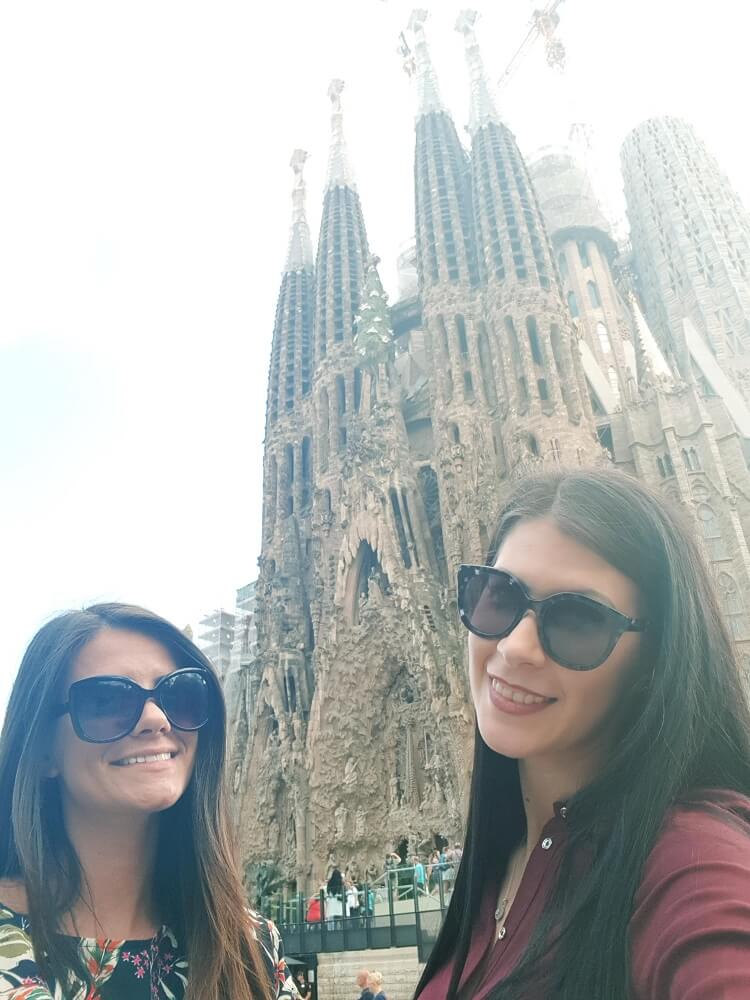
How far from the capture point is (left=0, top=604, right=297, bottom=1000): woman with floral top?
69.4 inches

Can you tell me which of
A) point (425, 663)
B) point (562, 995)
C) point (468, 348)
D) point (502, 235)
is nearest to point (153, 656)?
point (562, 995)

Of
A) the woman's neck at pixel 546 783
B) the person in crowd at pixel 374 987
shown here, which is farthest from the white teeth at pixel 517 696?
the person in crowd at pixel 374 987

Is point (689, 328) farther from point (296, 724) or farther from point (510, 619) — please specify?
point (510, 619)

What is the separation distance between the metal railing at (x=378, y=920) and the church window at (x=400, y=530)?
833cm

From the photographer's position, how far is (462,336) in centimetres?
2308

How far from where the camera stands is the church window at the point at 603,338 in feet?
95.4

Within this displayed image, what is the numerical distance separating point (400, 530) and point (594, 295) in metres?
15.7

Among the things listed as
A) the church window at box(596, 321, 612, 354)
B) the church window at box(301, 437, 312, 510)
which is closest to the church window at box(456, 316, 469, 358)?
the church window at box(301, 437, 312, 510)

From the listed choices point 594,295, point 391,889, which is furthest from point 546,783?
point 594,295

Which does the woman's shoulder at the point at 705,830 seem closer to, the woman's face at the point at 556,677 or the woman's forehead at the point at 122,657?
the woman's face at the point at 556,677

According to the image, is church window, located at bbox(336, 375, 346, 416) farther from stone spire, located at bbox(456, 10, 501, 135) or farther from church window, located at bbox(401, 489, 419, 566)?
stone spire, located at bbox(456, 10, 501, 135)

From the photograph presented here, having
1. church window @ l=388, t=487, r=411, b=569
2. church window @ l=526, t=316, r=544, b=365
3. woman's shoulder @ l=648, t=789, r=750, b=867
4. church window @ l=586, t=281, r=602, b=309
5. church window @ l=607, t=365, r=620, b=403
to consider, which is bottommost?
woman's shoulder @ l=648, t=789, r=750, b=867

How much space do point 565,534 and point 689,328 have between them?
2779 cm

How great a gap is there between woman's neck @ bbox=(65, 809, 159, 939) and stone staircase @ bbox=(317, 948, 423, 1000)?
978 centimetres
